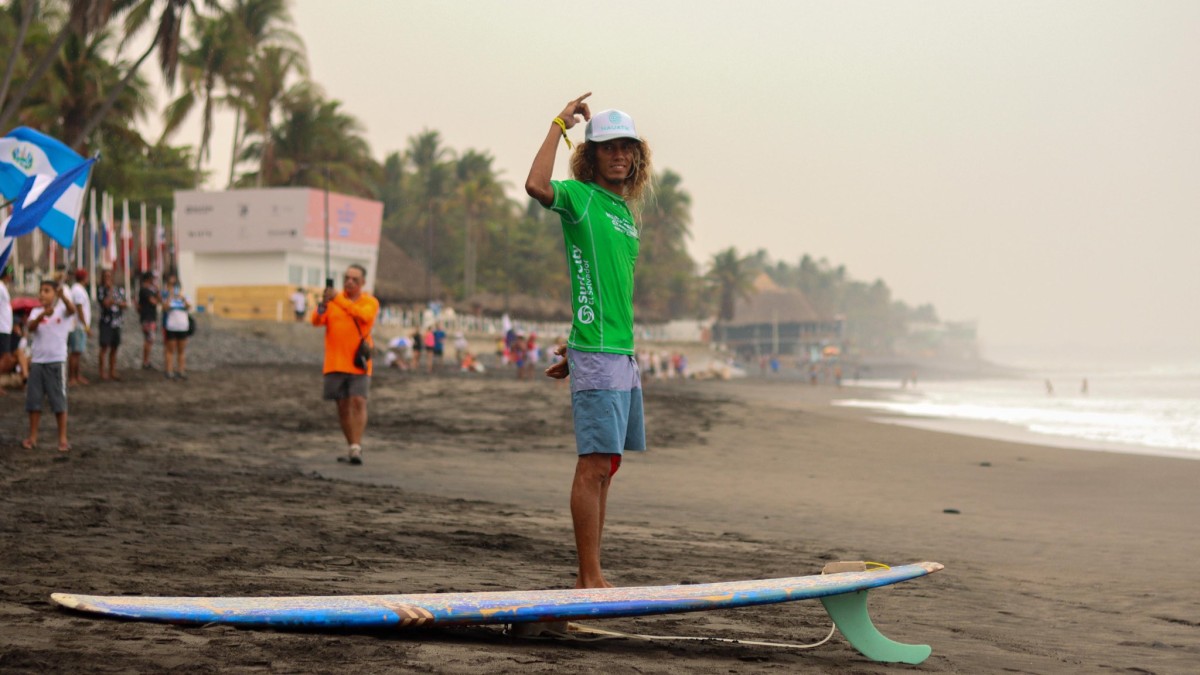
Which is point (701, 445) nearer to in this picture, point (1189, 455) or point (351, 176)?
point (1189, 455)

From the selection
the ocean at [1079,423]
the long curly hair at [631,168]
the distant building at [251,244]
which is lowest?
the ocean at [1079,423]

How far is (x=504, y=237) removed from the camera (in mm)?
68625

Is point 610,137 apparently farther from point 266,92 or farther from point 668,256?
point 668,256

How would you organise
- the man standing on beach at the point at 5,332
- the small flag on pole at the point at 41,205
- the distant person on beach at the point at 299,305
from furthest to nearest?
the distant person on beach at the point at 299,305 < the man standing on beach at the point at 5,332 < the small flag on pole at the point at 41,205

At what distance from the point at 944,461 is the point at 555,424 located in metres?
5.56

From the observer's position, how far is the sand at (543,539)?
3162 mm

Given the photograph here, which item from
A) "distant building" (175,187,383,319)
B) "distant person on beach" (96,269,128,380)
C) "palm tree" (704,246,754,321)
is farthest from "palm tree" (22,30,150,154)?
"palm tree" (704,246,754,321)

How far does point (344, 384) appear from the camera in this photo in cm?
929

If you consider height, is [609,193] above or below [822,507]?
above

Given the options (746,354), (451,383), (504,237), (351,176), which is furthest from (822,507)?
(746,354)

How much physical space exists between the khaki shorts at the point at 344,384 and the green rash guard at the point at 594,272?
5.64 m

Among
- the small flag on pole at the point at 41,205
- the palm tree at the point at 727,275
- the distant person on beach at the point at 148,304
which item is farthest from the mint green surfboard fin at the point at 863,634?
the palm tree at the point at 727,275

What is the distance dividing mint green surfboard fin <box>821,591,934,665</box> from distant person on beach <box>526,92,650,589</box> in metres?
0.83

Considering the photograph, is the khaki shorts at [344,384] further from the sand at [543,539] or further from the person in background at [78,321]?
the person in background at [78,321]
